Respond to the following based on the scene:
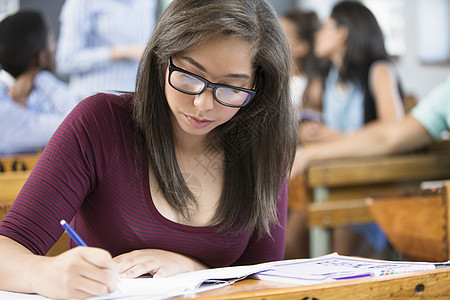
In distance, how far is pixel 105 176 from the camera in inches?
46.1

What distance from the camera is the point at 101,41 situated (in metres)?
2.73

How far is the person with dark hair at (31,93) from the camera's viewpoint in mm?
2408

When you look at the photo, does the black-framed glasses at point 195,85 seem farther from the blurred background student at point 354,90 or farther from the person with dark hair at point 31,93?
the blurred background student at point 354,90

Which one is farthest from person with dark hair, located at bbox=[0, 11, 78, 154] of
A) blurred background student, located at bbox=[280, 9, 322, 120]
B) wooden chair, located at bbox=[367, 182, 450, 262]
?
blurred background student, located at bbox=[280, 9, 322, 120]

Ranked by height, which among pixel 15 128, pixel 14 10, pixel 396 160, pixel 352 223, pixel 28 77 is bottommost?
pixel 352 223

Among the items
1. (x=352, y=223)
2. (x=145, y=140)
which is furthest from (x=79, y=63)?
(x=145, y=140)

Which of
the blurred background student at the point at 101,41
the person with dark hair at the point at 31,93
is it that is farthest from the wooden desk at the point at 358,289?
the blurred background student at the point at 101,41

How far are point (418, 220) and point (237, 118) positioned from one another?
84 centimetres

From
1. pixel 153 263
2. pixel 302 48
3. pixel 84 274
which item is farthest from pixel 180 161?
pixel 302 48

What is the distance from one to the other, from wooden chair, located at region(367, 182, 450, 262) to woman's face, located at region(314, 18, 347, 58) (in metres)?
1.55

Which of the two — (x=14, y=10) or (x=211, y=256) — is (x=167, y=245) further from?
(x=14, y=10)

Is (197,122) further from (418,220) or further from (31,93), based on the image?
(31,93)

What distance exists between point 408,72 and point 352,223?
4.80 metres

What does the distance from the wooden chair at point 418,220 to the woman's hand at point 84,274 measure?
108cm
